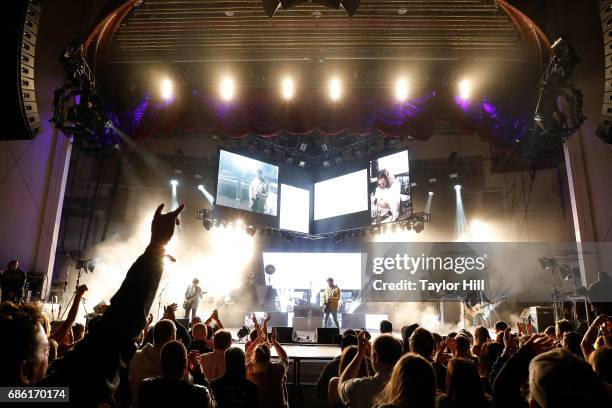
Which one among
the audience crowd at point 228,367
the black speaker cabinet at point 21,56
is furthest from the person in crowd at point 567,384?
the black speaker cabinet at point 21,56

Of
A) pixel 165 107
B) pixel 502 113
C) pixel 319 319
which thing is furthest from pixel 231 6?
pixel 319 319

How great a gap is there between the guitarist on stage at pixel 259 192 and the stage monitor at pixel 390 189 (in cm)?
352

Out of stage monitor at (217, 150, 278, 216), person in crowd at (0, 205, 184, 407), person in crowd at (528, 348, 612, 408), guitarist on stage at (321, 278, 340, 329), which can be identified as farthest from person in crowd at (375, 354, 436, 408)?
stage monitor at (217, 150, 278, 216)

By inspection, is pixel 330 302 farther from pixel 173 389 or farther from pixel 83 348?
pixel 83 348

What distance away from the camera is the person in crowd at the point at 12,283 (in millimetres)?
5841

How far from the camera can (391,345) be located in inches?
91.1

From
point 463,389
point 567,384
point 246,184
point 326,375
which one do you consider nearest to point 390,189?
point 246,184

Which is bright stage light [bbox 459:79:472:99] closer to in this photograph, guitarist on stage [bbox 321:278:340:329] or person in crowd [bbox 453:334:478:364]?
person in crowd [bbox 453:334:478:364]

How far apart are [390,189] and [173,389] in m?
10.5

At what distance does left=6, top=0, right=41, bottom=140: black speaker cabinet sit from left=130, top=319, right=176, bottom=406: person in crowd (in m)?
3.41

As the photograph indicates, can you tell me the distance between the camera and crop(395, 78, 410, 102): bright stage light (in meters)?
7.34

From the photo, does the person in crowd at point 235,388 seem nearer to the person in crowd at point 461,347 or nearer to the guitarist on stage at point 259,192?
the person in crowd at point 461,347

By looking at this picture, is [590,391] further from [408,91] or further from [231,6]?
[408,91]

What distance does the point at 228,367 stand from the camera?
2.42 metres
